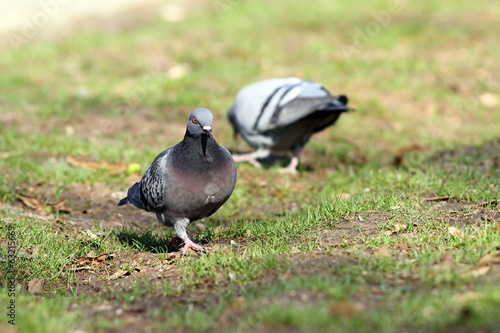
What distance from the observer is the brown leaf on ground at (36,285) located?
4.14 meters

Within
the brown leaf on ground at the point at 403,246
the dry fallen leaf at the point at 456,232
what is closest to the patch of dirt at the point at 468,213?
the dry fallen leaf at the point at 456,232

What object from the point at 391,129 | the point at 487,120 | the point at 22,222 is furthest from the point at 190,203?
the point at 487,120

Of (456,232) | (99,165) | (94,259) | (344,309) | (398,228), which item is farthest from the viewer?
(99,165)

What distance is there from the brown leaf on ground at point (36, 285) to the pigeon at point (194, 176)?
957mm

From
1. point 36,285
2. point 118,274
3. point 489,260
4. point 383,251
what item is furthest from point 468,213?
point 36,285

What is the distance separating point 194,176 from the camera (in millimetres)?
4348

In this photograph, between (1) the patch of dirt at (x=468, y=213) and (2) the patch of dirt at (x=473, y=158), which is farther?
(2) the patch of dirt at (x=473, y=158)

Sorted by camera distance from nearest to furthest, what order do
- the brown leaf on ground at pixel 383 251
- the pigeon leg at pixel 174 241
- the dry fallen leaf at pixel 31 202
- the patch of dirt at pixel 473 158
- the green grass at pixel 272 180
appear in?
the green grass at pixel 272 180, the brown leaf on ground at pixel 383 251, the pigeon leg at pixel 174 241, the dry fallen leaf at pixel 31 202, the patch of dirt at pixel 473 158

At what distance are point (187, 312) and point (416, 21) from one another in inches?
418

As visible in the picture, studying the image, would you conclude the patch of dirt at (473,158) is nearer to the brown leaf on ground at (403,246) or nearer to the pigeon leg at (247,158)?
the pigeon leg at (247,158)

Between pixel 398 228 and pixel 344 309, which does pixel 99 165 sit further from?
pixel 344 309

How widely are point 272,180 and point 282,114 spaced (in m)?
0.73

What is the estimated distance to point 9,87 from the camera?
9820mm

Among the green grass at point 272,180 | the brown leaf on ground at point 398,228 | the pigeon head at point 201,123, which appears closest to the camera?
the green grass at point 272,180
